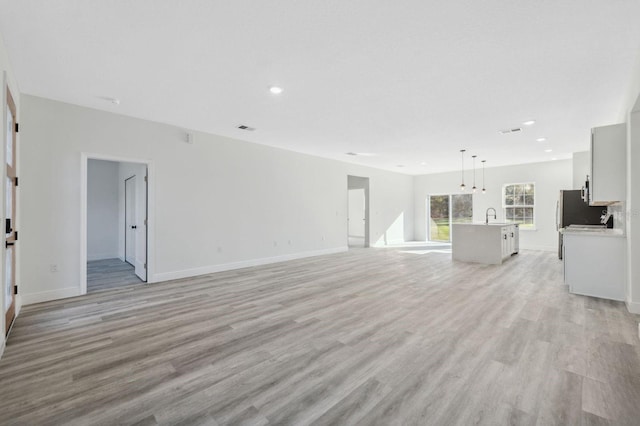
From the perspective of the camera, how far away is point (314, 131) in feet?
18.6

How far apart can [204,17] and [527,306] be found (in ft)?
15.4

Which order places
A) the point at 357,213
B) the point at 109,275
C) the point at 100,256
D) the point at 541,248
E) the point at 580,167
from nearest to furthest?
the point at 109,275 < the point at 580,167 < the point at 100,256 < the point at 541,248 < the point at 357,213

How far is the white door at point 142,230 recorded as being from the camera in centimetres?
512

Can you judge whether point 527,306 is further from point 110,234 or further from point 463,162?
point 110,234

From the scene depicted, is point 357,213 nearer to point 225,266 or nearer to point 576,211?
point 576,211

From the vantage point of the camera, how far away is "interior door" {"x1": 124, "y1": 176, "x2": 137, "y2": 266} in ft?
22.4

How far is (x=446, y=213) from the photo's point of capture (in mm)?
11383

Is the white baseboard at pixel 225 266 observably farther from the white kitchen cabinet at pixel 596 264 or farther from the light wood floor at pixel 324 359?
the white kitchen cabinet at pixel 596 264

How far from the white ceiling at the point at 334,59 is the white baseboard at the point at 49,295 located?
2656 mm

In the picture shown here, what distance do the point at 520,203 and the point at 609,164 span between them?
6210 mm

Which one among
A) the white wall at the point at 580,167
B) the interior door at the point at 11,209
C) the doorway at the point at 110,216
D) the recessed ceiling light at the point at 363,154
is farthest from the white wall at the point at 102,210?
the white wall at the point at 580,167

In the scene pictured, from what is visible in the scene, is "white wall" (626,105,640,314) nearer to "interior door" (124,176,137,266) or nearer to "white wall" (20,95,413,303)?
"white wall" (20,95,413,303)

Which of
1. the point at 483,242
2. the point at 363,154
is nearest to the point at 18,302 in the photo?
the point at 363,154

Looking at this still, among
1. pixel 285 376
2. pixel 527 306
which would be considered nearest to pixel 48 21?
pixel 285 376
